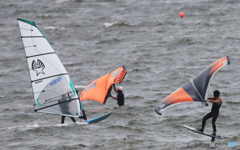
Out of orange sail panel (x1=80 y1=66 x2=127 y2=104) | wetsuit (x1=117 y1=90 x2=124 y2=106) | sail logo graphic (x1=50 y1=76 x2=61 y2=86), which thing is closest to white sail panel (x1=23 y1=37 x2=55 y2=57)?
sail logo graphic (x1=50 y1=76 x2=61 y2=86)

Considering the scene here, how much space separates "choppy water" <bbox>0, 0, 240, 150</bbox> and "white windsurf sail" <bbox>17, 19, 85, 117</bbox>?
150cm

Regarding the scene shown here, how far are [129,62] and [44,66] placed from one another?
1526 centimetres

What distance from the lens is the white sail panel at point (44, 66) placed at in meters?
16.4

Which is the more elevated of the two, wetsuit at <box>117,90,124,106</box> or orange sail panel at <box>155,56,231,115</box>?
orange sail panel at <box>155,56,231,115</box>

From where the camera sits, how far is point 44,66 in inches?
653

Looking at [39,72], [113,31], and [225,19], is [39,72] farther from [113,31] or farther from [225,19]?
[225,19]

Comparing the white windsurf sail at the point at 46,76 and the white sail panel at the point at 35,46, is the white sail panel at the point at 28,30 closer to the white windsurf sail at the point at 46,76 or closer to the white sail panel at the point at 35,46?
the white windsurf sail at the point at 46,76

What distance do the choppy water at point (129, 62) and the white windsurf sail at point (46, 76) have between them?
1.50 meters

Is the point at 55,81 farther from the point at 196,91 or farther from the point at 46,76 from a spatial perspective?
the point at 196,91

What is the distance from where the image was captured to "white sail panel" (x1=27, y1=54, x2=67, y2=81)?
53.9 ft

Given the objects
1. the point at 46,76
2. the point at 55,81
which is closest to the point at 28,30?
the point at 46,76

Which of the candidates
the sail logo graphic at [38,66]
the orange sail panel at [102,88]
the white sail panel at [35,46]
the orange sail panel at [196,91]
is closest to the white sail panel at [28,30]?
the white sail panel at [35,46]

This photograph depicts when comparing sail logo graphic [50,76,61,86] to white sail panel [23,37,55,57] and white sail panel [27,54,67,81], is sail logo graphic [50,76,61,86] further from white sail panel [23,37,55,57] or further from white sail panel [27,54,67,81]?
white sail panel [23,37,55,57]

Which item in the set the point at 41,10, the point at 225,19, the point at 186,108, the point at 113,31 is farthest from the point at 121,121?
the point at 41,10
